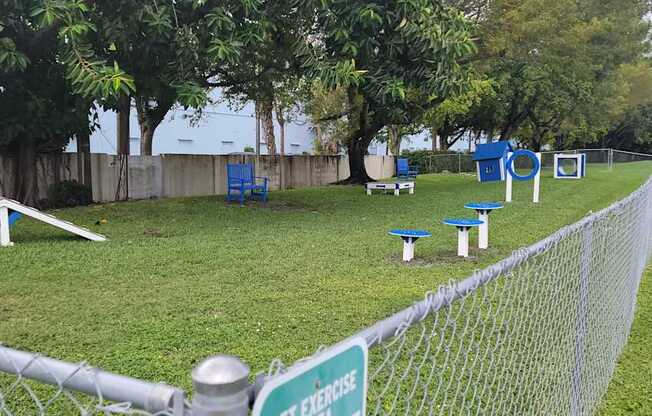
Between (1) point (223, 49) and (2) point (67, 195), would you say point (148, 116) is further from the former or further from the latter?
(1) point (223, 49)

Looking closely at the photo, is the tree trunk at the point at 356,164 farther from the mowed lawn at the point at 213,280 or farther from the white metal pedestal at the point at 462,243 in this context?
the white metal pedestal at the point at 462,243

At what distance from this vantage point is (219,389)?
2.67 ft

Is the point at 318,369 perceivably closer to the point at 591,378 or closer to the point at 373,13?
the point at 591,378

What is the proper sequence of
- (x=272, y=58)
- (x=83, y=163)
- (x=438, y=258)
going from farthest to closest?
(x=272, y=58)
(x=83, y=163)
(x=438, y=258)

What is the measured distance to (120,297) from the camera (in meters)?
5.18

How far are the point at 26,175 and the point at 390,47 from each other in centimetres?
782

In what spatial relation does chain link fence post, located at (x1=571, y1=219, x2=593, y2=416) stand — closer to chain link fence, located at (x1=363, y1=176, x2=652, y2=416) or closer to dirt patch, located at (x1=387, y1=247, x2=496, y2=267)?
chain link fence, located at (x1=363, y1=176, x2=652, y2=416)

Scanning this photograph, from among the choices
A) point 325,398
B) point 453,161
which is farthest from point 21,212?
point 453,161

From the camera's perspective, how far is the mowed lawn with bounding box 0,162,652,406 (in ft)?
13.0

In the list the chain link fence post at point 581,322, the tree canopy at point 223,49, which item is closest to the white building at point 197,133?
the tree canopy at point 223,49

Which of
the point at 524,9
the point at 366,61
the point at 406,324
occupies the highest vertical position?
the point at 524,9

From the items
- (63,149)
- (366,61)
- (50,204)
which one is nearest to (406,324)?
(366,61)

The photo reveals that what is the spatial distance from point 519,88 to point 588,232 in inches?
938

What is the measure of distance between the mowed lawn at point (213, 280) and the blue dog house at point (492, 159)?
16.5 ft
